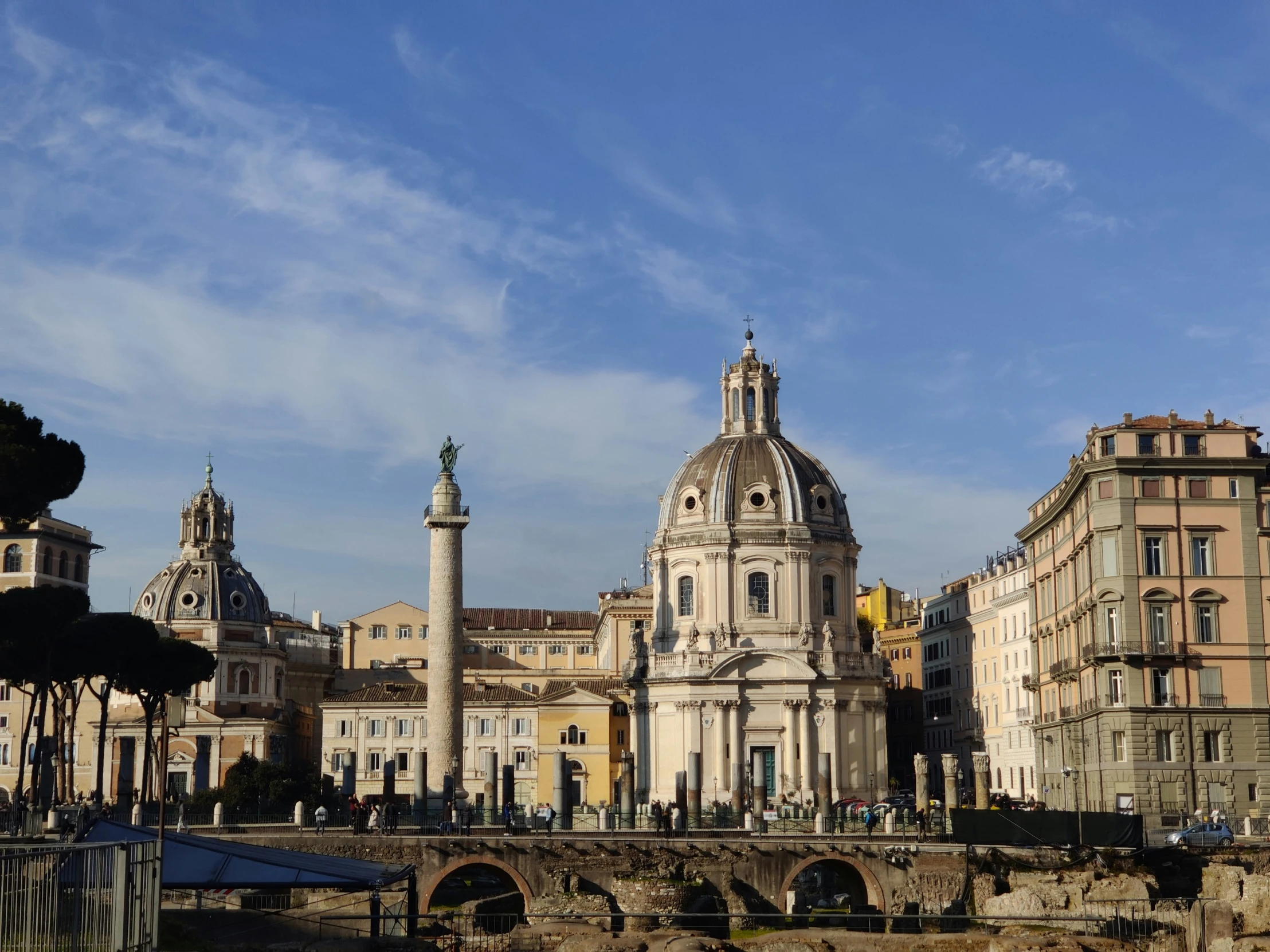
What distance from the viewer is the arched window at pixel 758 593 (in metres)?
89.9

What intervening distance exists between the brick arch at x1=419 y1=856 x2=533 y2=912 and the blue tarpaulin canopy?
53.4 feet

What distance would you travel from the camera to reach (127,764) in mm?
107750

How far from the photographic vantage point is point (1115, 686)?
63.1 m

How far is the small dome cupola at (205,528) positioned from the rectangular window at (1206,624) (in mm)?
81290

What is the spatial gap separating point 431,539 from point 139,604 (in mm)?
55787

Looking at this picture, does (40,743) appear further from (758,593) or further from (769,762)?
(758,593)

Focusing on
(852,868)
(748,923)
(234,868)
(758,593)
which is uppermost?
(758,593)

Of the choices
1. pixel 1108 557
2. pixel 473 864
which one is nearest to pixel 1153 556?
pixel 1108 557

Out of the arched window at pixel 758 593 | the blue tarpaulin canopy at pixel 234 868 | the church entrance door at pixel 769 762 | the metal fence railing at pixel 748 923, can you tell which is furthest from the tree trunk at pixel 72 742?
the blue tarpaulin canopy at pixel 234 868

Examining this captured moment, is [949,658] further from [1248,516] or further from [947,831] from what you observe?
[947,831]

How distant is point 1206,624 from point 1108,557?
4.41 meters

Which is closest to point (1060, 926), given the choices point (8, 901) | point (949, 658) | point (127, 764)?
point (8, 901)

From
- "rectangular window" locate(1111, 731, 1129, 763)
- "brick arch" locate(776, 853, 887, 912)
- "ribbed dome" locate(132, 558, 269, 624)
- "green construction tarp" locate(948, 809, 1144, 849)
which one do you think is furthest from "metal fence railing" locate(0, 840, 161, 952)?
"ribbed dome" locate(132, 558, 269, 624)

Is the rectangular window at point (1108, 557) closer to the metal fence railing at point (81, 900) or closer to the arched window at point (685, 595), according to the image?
the arched window at point (685, 595)
